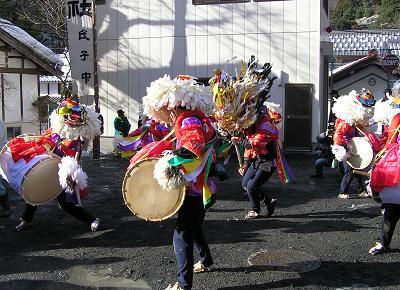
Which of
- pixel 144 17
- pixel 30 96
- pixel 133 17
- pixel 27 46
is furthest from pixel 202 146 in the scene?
pixel 30 96

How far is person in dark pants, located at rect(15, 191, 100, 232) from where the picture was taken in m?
6.02

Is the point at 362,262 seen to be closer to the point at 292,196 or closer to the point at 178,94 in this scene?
→ the point at 178,94

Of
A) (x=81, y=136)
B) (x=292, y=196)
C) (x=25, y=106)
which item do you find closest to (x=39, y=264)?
(x=81, y=136)

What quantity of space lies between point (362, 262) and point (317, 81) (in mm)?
9039

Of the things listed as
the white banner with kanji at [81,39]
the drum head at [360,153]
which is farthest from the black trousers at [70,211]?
the white banner with kanji at [81,39]

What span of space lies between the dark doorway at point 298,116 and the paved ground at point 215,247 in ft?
19.2

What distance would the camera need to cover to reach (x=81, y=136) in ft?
19.6

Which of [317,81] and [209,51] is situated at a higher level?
[209,51]

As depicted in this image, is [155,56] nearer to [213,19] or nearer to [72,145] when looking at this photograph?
[213,19]

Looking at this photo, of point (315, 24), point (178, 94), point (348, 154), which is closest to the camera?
point (178, 94)

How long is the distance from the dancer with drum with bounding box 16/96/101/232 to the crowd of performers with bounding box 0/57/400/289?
12mm

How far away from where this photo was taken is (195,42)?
1420 cm

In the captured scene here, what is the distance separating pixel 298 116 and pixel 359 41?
2511cm

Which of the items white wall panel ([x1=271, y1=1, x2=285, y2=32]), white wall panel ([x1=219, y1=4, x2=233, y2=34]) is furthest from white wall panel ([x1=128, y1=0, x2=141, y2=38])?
white wall panel ([x1=271, y1=1, x2=285, y2=32])
